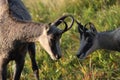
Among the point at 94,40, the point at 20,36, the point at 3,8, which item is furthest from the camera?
the point at 94,40

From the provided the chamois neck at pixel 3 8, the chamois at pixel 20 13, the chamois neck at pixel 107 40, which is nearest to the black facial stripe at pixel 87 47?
the chamois neck at pixel 107 40

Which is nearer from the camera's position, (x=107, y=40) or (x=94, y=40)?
(x=94, y=40)

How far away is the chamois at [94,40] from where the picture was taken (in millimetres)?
9180

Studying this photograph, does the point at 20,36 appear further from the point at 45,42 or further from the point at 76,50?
the point at 76,50

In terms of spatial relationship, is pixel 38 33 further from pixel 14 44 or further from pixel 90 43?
pixel 90 43

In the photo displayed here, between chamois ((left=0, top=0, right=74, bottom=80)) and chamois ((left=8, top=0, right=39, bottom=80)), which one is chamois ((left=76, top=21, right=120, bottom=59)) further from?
chamois ((left=0, top=0, right=74, bottom=80))

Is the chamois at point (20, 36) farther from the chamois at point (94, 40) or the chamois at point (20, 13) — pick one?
the chamois at point (94, 40)

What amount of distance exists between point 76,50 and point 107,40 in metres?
0.70

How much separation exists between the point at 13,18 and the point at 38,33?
669 mm

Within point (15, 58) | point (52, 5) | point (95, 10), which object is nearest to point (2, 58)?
point (15, 58)

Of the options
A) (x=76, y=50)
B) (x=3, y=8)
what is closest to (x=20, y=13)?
(x=3, y=8)

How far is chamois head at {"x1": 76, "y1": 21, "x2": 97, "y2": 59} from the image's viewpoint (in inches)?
357

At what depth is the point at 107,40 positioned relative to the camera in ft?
31.9

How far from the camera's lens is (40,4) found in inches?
516
